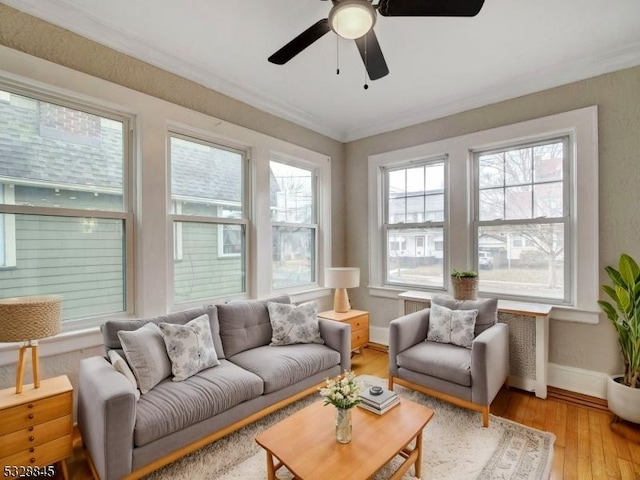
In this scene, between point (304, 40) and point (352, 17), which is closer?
point (352, 17)

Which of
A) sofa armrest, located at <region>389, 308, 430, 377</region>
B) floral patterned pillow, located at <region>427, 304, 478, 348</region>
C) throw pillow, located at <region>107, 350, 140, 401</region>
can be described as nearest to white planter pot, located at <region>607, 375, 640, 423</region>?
floral patterned pillow, located at <region>427, 304, 478, 348</region>

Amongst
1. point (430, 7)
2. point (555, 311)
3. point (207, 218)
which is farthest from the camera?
point (207, 218)

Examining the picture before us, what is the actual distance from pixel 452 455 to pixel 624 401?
144 centimetres

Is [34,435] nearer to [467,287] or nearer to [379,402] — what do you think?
[379,402]

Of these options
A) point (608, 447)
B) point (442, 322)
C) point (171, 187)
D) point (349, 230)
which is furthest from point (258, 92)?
point (608, 447)

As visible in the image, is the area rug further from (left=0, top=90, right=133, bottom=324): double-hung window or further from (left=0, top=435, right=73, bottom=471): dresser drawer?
(left=0, top=90, right=133, bottom=324): double-hung window

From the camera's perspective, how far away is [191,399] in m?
1.96

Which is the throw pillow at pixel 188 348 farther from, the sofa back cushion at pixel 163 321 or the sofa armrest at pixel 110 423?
the sofa armrest at pixel 110 423

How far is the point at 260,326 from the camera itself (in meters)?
2.94

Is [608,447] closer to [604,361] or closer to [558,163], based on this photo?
[604,361]

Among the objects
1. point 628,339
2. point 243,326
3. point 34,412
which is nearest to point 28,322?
point 34,412

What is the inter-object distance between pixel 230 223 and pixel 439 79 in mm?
2519

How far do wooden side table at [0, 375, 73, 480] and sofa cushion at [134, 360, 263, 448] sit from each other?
0.42 meters

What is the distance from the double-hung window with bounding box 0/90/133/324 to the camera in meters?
2.11
